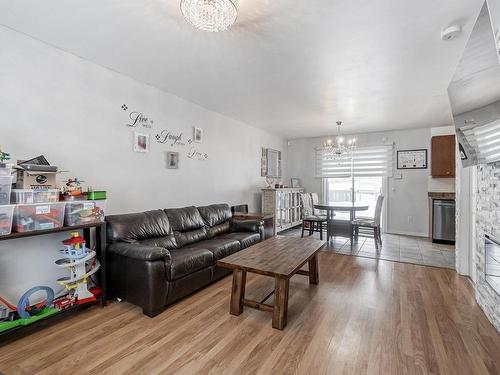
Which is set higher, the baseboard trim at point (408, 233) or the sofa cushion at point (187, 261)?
the sofa cushion at point (187, 261)

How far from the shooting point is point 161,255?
237 centimetres

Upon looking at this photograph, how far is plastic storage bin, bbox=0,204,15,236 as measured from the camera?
1.84 m

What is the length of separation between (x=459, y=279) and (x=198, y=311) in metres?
3.26

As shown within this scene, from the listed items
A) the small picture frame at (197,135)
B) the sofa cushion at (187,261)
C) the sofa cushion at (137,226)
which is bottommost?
the sofa cushion at (187,261)

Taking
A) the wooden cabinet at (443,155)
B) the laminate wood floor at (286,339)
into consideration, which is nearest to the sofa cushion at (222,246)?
the laminate wood floor at (286,339)

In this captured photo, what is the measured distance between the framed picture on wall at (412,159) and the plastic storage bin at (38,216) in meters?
6.58

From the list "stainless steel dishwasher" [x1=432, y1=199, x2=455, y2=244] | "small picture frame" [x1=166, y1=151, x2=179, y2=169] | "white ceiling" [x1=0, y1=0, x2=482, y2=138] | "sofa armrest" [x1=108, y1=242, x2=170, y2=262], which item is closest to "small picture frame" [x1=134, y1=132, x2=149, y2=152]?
"small picture frame" [x1=166, y1=151, x2=179, y2=169]

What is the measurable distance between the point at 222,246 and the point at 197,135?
196cm

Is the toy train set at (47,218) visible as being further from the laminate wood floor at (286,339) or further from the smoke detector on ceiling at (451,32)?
the smoke detector on ceiling at (451,32)

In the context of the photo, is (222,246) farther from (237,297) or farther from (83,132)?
(83,132)

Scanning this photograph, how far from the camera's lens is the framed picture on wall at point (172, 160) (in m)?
3.70

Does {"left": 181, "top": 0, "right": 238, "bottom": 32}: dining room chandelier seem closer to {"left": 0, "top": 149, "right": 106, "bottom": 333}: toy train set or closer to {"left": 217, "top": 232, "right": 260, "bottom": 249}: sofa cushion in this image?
{"left": 0, "top": 149, "right": 106, "bottom": 333}: toy train set

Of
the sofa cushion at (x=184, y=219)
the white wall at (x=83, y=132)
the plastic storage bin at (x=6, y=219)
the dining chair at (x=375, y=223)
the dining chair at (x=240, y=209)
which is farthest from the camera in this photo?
the dining chair at (x=240, y=209)

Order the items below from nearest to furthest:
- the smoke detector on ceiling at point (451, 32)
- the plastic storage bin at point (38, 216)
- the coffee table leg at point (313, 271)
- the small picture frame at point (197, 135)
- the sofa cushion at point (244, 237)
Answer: the plastic storage bin at point (38, 216) < the smoke detector on ceiling at point (451, 32) < the coffee table leg at point (313, 271) < the sofa cushion at point (244, 237) < the small picture frame at point (197, 135)
